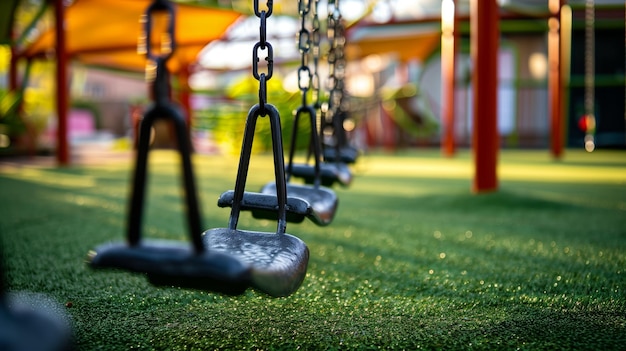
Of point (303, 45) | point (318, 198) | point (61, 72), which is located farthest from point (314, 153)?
point (61, 72)

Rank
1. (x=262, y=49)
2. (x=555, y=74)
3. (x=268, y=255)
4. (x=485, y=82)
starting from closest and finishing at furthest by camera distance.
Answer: (x=268, y=255) → (x=262, y=49) → (x=485, y=82) → (x=555, y=74)

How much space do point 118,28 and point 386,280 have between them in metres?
6.08

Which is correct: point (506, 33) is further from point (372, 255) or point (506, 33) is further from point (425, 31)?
point (372, 255)

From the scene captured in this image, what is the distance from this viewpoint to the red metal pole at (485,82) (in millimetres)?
2783

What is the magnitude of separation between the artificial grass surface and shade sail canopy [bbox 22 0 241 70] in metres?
3.35

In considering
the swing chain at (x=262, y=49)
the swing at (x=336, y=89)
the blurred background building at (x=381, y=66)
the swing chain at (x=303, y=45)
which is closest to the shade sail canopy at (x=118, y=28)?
the blurred background building at (x=381, y=66)

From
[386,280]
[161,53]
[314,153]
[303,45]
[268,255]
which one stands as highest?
[303,45]

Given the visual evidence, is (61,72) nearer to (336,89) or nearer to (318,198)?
(336,89)

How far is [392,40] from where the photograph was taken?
8141 mm

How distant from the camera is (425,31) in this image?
8258 millimetres

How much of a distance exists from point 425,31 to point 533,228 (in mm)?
6599

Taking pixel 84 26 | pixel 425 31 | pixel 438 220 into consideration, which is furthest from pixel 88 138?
pixel 438 220

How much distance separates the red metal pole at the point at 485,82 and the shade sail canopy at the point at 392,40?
5169 millimetres

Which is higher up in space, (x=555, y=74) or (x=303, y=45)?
(x=555, y=74)
